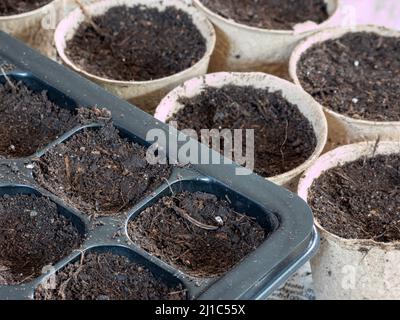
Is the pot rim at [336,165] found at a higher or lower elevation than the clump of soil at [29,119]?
lower

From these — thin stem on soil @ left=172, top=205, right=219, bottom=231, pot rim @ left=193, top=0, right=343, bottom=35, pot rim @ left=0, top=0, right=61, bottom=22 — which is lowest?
pot rim @ left=0, top=0, right=61, bottom=22

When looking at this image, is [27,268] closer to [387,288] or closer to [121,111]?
[121,111]

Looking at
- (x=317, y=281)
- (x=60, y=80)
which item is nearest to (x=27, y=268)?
(x=60, y=80)

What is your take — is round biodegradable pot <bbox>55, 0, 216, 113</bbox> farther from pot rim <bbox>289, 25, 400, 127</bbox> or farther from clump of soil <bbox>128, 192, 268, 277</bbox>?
clump of soil <bbox>128, 192, 268, 277</bbox>

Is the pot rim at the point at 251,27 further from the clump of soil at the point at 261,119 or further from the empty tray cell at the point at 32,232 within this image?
the empty tray cell at the point at 32,232

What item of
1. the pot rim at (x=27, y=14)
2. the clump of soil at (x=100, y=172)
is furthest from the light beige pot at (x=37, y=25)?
the clump of soil at (x=100, y=172)

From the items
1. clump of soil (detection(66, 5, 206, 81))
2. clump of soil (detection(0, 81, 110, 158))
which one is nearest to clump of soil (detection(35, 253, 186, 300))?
clump of soil (detection(0, 81, 110, 158))

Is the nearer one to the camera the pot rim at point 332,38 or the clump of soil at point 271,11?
the pot rim at point 332,38
